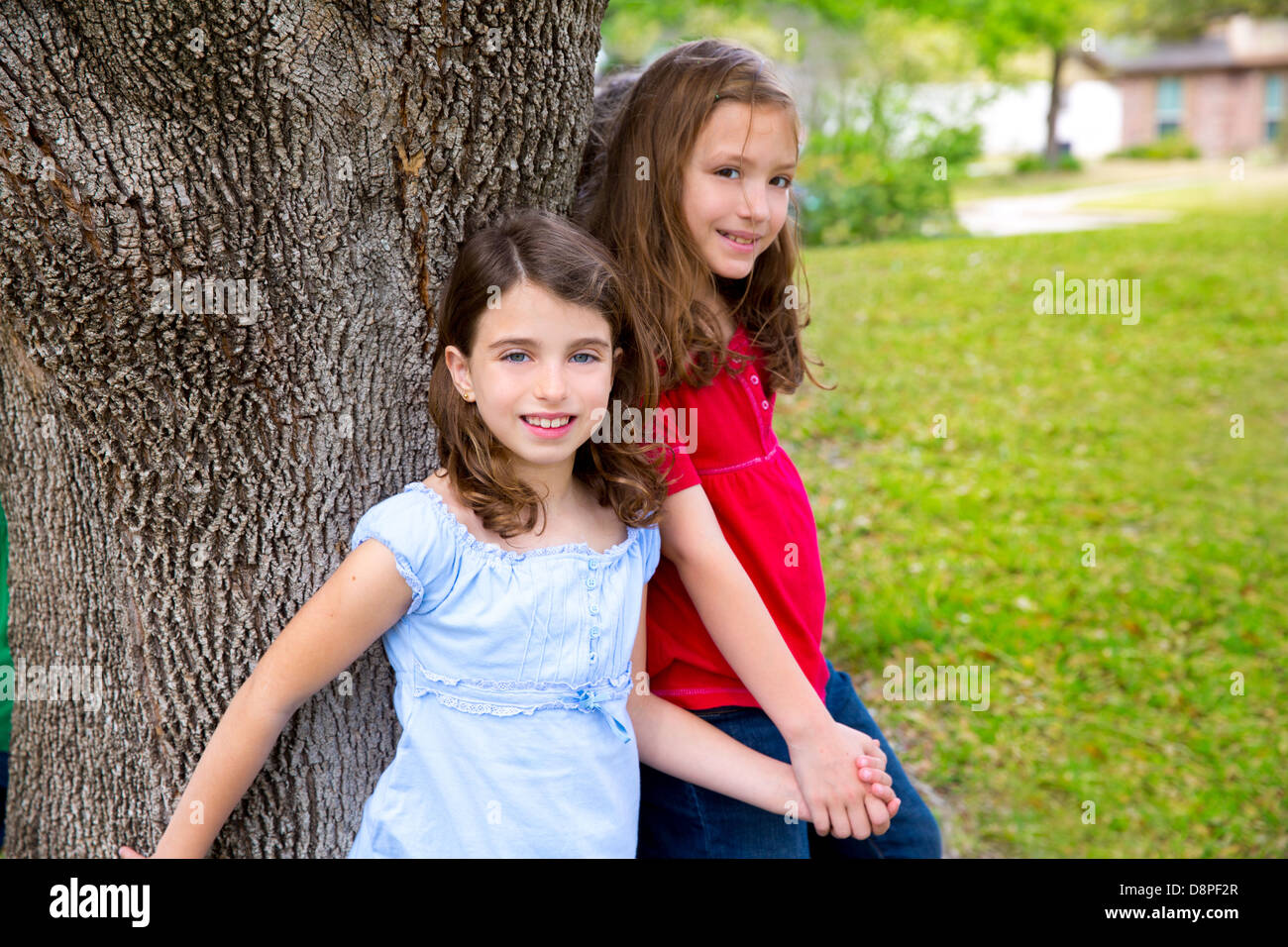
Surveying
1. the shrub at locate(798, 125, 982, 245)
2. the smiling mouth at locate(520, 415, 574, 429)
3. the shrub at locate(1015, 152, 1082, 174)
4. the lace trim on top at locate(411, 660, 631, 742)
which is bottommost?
the lace trim on top at locate(411, 660, 631, 742)

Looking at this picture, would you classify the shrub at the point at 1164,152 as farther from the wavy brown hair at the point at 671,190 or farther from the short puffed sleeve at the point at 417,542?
the short puffed sleeve at the point at 417,542

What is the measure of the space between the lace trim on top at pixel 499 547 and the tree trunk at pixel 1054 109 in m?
24.1

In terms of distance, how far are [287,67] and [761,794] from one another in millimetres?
1437

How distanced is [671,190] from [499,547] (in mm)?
743

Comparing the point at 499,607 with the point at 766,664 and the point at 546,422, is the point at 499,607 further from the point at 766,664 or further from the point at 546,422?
the point at 766,664

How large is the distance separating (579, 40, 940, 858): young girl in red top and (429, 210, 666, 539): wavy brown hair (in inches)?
2.8

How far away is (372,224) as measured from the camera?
5.95 ft

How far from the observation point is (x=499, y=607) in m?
1.70

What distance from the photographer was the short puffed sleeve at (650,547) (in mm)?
1859

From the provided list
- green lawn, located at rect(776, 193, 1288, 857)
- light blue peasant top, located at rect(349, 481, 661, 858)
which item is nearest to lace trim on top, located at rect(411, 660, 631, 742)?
light blue peasant top, located at rect(349, 481, 661, 858)

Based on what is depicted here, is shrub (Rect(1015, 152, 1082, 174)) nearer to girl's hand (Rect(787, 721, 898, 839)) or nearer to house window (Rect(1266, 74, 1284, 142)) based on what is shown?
house window (Rect(1266, 74, 1284, 142))

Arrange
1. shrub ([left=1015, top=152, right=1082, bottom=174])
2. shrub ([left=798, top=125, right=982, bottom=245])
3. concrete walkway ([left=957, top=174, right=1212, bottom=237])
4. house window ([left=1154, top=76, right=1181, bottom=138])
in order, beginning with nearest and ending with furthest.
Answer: shrub ([left=798, top=125, right=982, bottom=245]), concrete walkway ([left=957, top=174, right=1212, bottom=237]), shrub ([left=1015, top=152, right=1082, bottom=174]), house window ([left=1154, top=76, right=1181, bottom=138])

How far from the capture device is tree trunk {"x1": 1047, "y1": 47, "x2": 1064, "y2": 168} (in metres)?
23.2

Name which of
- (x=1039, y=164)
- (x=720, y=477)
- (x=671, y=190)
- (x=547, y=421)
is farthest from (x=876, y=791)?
(x=1039, y=164)
